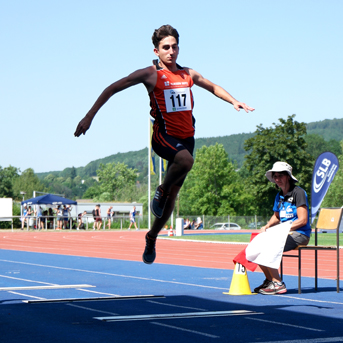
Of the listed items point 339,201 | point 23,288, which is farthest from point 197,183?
point 23,288

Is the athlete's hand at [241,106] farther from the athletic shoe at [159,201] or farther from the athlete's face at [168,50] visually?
the athletic shoe at [159,201]

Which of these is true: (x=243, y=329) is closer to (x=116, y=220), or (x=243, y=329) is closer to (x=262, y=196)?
(x=116, y=220)

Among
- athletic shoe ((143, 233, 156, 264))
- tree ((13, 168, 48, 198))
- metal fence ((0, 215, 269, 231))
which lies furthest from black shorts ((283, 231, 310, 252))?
tree ((13, 168, 48, 198))

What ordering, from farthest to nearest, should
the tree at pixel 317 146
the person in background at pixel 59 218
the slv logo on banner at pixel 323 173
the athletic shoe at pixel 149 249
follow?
the tree at pixel 317 146 → the person in background at pixel 59 218 → the slv logo on banner at pixel 323 173 → the athletic shoe at pixel 149 249

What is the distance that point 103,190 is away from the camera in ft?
455

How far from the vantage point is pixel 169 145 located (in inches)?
202

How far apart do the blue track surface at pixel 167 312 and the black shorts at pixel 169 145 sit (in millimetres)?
1431

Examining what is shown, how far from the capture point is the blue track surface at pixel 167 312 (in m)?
5.18

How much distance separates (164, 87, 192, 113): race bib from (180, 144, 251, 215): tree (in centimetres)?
7089

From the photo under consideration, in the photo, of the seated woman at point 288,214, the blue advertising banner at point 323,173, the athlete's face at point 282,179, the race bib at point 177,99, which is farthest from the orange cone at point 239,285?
the blue advertising banner at point 323,173

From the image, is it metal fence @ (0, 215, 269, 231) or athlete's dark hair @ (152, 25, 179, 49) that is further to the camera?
metal fence @ (0, 215, 269, 231)

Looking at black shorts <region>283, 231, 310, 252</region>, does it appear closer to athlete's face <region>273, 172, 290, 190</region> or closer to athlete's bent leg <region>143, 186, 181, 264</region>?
athlete's face <region>273, 172, 290, 190</region>

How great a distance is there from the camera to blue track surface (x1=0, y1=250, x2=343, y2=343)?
5.18 m

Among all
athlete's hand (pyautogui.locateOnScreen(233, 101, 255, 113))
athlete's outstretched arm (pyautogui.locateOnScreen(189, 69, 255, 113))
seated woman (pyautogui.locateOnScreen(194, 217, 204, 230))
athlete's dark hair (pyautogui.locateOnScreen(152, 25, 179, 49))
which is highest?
athlete's dark hair (pyautogui.locateOnScreen(152, 25, 179, 49))
